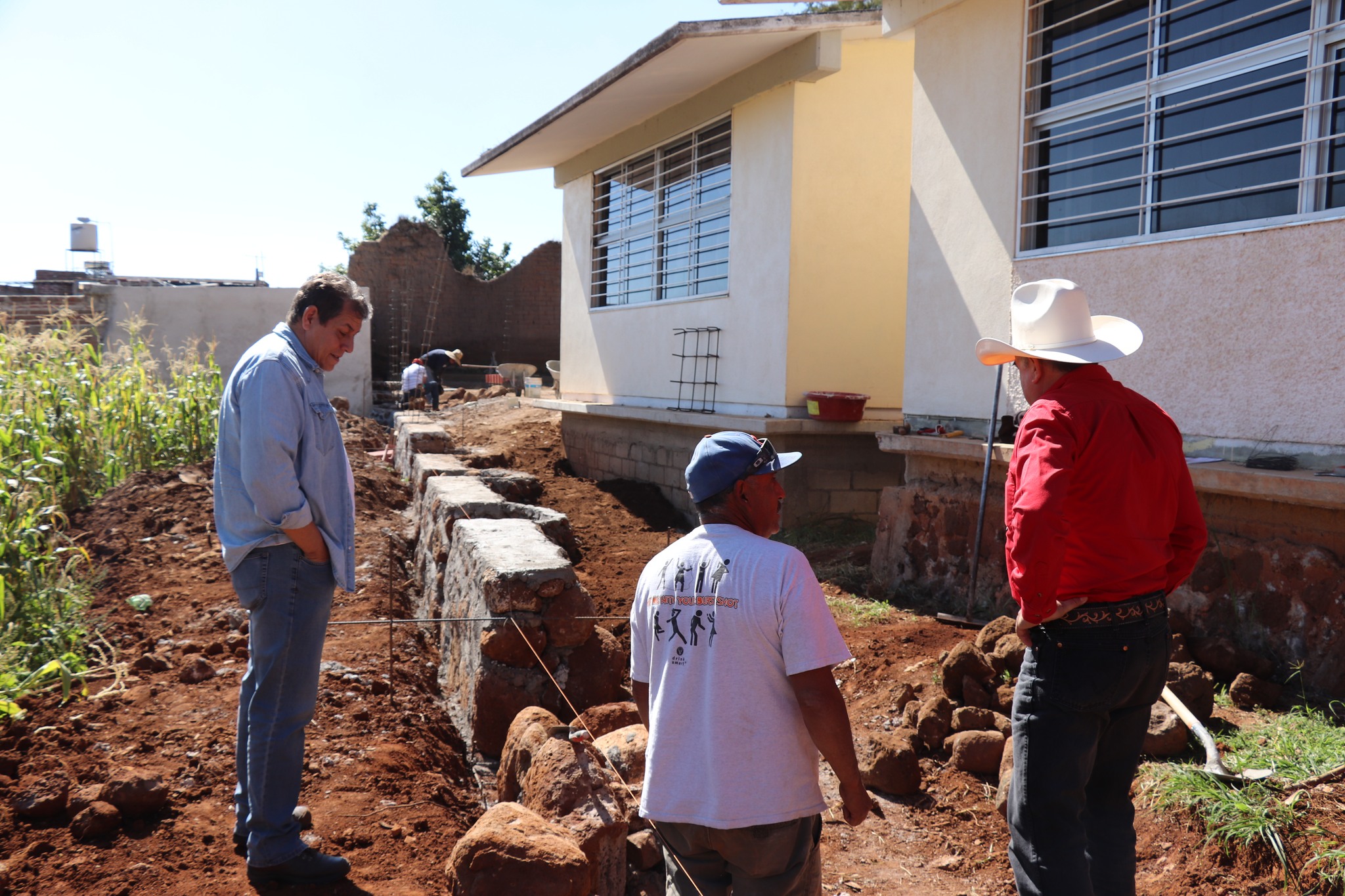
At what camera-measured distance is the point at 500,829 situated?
8.63 feet

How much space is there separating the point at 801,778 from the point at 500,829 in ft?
3.16

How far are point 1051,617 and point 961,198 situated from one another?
4627mm

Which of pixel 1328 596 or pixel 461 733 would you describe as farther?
pixel 461 733

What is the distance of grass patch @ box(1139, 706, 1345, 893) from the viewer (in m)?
2.84

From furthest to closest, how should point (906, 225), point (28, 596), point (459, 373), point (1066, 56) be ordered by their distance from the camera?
1. point (459, 373)
2. point (906, 225)
3. point (1066, 56)
4. point (28, 596)

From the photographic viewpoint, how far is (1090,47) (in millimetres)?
5734

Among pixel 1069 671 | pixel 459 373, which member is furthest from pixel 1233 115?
pixel 459 373

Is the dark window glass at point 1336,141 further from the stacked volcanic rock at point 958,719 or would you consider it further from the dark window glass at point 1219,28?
the stacked volcanic rock at point 958,719

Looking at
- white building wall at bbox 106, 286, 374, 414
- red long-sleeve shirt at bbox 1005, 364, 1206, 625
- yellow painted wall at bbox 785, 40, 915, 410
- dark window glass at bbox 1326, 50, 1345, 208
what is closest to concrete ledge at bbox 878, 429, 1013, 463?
yellow painted wall at bbox 785, 40, 915, 410

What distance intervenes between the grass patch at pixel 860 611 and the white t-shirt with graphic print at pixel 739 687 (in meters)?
3.78

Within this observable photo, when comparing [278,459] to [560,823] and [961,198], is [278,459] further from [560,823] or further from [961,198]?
[961,198]

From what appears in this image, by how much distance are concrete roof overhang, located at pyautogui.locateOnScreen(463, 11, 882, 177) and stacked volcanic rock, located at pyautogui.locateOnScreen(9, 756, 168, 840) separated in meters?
6.84

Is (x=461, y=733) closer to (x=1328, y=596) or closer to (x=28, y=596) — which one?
(x=28, y=596)

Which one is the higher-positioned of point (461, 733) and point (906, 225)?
point (906, 225)
